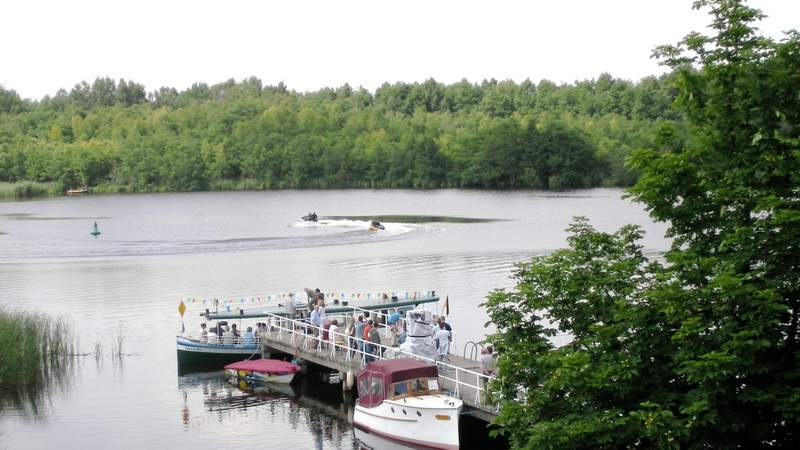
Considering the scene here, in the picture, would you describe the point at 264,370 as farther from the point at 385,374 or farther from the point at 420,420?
the point at 420,420

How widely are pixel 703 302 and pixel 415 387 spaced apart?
1259 cm

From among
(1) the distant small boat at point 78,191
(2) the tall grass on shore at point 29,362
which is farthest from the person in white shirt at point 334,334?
(1) the distant small boat at point 78,191

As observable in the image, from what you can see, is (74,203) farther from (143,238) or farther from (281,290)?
(281,290)

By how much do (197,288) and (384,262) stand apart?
14.9m

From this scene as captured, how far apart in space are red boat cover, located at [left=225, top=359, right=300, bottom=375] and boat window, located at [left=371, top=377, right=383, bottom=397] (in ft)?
25.7

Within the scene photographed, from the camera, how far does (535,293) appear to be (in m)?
20.3

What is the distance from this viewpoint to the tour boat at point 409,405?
91.7 ft

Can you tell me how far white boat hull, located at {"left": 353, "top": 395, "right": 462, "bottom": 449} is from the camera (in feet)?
91.1

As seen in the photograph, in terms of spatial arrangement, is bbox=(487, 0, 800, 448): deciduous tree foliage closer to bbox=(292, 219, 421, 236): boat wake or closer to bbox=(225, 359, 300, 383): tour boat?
bbox=(225, 359, 300, 383): tour boat

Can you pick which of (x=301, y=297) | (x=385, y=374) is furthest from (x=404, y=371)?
(x=301, y=297)

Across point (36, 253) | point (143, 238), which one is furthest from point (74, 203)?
point (36, 253)

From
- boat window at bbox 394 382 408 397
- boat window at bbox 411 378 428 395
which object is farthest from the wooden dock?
boat window at bbox 394 382 408 397

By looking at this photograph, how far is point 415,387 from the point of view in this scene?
29.2m

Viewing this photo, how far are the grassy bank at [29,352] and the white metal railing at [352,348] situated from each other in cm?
785
